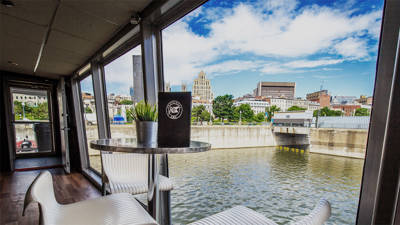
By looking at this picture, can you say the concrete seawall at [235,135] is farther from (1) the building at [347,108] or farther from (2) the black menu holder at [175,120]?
(2) the black menu holder at [175,120]

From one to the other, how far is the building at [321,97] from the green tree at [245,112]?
500 mm

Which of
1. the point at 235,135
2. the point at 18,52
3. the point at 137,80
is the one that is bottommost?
the point at 235,135

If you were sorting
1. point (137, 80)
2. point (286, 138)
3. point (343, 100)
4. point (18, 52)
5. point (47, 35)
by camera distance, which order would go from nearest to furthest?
1. point (343, 100)
2. point (286, 138)
3. point (47, 35)
4. point (137, 80)
5. point (18, 52)

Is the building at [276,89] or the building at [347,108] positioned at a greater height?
the building at [276,89]

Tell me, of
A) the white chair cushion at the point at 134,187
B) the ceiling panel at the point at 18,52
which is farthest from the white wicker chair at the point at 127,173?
the ceiling panel at the point at 18,52

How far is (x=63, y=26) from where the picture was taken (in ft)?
7.62

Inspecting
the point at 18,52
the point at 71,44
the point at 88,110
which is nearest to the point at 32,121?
the point at 88,110

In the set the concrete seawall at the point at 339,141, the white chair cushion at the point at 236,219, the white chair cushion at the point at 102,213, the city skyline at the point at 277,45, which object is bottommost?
the white chair cushion at the point at 102,213

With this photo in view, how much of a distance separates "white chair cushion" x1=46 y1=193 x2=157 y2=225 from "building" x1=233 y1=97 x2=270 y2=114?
1.09m

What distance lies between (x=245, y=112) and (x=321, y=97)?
0.63 meters

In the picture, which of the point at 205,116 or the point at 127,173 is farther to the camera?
the point at 205,116

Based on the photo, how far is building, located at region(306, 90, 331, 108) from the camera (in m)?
1.11

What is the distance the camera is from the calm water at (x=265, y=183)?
109 cm

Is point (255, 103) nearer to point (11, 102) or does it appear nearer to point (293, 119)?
point (293, 119)
